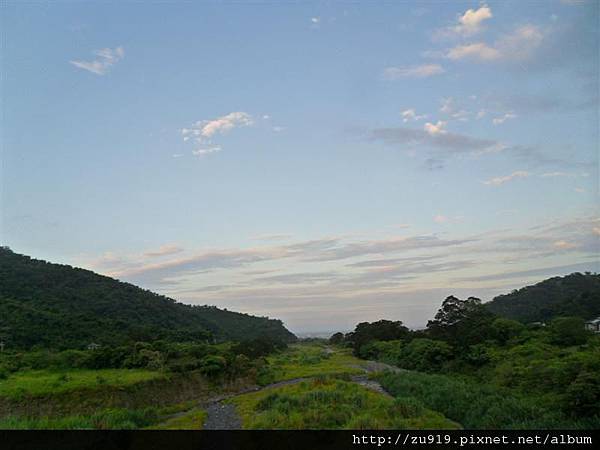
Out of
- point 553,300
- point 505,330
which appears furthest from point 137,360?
point 553,300

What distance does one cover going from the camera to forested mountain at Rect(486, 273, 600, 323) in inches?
1695

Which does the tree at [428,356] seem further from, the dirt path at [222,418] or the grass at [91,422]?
the grass at [91,422]

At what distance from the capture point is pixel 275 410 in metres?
19.2

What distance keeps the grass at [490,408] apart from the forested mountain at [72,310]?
22.5 metres

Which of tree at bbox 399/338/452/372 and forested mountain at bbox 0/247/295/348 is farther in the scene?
forested mountain at bbox 0/247/295/348

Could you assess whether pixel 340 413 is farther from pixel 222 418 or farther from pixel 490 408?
pixel 222 418

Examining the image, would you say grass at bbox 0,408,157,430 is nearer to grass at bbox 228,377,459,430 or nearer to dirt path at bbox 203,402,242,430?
dirt path at bbox 203,402,242,430

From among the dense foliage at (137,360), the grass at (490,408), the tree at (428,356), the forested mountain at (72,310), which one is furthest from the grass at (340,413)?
the forested mountain at (72,310)

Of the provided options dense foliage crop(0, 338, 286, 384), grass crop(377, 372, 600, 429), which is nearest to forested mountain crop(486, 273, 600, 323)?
grass crop(377, 372, 600, 429)

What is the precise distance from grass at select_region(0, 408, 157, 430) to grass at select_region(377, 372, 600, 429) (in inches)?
458

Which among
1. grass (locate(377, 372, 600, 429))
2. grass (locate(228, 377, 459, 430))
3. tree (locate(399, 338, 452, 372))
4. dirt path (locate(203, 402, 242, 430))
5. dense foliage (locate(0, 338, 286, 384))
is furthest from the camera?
tree (locate(399, 338, 452, 372))
